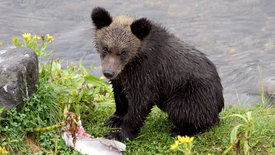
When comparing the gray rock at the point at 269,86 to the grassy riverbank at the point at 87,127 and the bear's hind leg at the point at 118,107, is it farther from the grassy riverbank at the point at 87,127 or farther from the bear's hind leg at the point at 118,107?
the bear's hind leg at the point at 118,107

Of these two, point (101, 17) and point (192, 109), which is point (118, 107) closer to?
point (192, 109)

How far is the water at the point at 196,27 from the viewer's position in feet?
31.4

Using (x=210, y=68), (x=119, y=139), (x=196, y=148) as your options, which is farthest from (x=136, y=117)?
(x=210, y=68)

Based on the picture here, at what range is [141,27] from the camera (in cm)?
506

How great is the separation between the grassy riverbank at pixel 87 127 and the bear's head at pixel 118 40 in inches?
32.0

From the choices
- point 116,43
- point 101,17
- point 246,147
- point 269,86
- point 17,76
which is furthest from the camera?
point 269,86

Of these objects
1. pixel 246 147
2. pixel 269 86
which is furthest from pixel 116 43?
pixel 269 86

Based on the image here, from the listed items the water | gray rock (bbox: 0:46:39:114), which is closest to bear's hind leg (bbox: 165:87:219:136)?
gray rock (bbox: 0:46:39:114)

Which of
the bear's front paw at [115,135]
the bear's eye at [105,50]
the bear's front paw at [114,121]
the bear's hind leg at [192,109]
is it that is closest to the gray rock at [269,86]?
the bear's hind leg at [192,109]

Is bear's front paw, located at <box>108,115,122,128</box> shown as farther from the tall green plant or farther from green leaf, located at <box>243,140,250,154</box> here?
green leaf, located at <box>243,140,250,154</box>

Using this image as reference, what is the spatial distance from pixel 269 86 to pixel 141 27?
437 cm

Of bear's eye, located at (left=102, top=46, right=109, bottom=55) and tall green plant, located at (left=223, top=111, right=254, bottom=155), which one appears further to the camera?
bear's eye, located at (left=102, top=46, right=109, bottom=55)

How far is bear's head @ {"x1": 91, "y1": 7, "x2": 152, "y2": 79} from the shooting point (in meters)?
5.03

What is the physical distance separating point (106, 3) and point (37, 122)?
7.50 meters
